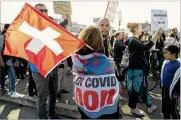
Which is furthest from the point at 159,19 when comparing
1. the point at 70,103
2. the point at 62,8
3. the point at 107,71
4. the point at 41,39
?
the point at 41,39

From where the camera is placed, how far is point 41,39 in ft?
10.3

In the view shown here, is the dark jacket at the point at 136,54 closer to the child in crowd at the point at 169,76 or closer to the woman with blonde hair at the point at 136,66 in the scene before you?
the woman with blonde hair at the point at 136,66

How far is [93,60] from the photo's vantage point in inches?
122

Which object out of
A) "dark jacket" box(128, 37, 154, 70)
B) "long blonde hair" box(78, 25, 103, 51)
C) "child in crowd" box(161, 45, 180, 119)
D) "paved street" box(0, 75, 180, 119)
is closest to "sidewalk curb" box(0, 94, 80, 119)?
"paved street" box(0, 75, 180, 119)

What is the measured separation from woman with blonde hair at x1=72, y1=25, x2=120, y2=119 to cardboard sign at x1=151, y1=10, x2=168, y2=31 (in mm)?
3031


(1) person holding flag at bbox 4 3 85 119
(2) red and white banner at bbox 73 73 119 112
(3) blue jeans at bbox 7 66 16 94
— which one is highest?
(1) person holding flag at bbox 4 3 85 119

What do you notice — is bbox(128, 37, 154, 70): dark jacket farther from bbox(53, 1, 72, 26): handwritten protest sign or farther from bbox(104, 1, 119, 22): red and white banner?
bbox(53, 1, 72, 26): handwritten protest sign

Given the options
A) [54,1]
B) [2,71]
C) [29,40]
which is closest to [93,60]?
[29,40]

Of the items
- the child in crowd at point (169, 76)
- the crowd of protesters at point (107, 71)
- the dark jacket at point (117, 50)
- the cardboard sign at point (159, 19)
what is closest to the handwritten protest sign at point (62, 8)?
the dark jacket at point (117, 50)

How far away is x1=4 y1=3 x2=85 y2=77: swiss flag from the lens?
3.02 metres

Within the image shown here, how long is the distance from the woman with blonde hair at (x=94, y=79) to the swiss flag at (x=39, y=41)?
13 cm

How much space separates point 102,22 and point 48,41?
1512 mm

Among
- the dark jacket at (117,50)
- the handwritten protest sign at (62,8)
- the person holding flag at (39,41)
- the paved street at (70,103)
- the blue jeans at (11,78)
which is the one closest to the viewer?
the person holding flag at (39,41)

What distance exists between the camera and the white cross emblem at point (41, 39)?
121 inches
